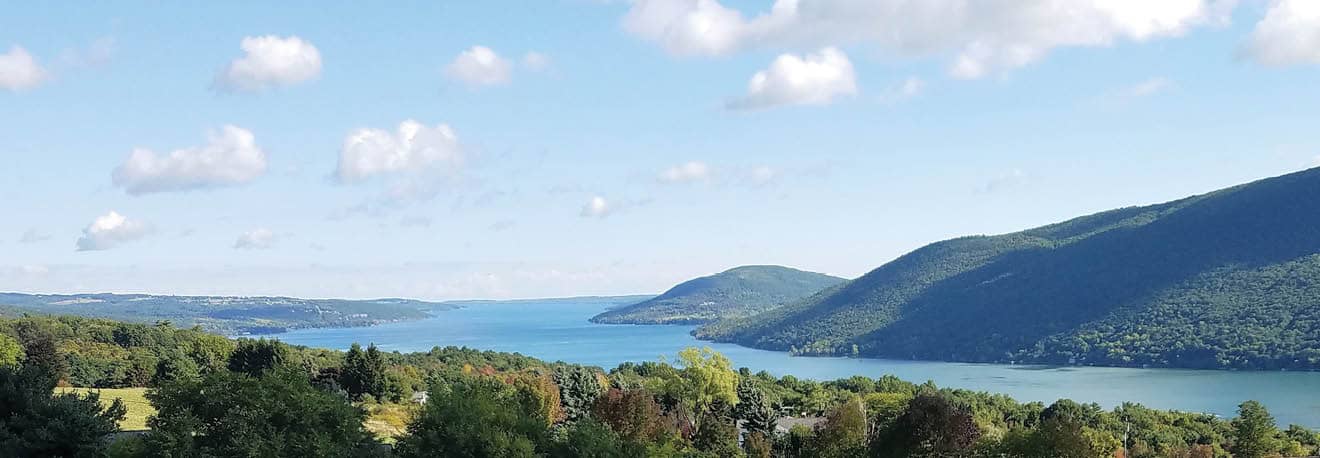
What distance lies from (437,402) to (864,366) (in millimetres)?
124663

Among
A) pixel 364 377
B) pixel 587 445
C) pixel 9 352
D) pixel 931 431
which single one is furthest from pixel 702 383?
pixel 9 352

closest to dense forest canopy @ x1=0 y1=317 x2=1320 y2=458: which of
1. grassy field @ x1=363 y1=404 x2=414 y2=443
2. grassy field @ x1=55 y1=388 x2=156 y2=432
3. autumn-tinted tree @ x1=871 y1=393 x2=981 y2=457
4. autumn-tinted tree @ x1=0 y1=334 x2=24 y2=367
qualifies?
autumn-tinted tree @ x1=871 y1=393 x2=981 y2=457

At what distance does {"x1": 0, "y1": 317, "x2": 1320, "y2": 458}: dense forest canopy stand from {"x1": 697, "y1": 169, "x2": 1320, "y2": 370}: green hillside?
67.3 m

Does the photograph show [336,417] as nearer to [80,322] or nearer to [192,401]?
[192,401]

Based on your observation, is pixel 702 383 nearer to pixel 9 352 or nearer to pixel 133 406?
pixel 133 406

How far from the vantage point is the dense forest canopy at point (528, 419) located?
23.4m

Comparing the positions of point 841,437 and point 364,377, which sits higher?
point 364,377

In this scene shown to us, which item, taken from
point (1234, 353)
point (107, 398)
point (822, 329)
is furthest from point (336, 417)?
point (822, 329)

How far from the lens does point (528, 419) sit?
2598cm

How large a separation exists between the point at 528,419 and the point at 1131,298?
14115 centimetres

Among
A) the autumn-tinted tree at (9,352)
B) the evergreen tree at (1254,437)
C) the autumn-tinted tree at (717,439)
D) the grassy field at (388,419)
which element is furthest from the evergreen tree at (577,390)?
the evergreen tree at (1254,437)

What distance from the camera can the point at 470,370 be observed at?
76.2 metres

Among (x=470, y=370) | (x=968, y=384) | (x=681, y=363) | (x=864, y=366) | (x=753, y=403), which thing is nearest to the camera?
(x=753, y=403)

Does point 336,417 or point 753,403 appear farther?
point 753,403
